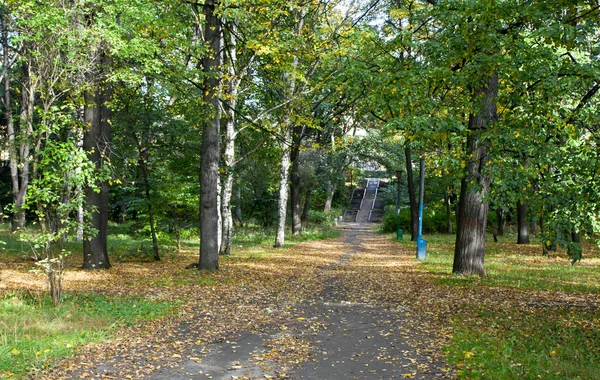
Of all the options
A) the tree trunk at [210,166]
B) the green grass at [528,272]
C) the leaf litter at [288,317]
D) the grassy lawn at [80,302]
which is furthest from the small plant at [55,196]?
the green grass at [528,272]

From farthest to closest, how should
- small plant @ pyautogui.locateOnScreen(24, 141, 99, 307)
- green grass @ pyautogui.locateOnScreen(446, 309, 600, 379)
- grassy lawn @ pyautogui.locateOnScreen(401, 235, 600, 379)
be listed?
small plant @ pyautogui.locateOnScreen(24, 141, 99, 307) < grassy lawn @ pyautogui.locateOnScreen(401, 235, 600, 379) < green grass @ pyautogui.locateOnScreen(446, 309, 600, 379)

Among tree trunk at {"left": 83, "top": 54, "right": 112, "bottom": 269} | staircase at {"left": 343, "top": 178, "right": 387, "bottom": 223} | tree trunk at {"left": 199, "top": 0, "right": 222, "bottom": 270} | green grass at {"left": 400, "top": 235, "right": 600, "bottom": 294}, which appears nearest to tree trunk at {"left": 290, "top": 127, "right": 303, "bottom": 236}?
green grass at {"left": 400, "top": 235, "right": 600, "bottom": 294}

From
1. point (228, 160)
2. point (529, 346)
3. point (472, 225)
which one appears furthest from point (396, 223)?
point (529, 346)

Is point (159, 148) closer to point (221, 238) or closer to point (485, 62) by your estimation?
point (221, 238)

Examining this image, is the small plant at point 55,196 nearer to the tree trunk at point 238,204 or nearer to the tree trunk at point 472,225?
the tree trunk at point 472,225

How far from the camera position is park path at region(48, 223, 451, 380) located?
224 inches

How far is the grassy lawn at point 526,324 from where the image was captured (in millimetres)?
5641

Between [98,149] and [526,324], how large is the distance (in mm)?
9869

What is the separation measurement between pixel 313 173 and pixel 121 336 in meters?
30.0

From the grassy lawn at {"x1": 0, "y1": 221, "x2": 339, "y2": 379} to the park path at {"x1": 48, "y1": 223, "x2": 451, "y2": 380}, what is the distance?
62 cm

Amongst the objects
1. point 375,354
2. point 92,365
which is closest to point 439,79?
point 375,354

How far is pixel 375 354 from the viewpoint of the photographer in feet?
21.3

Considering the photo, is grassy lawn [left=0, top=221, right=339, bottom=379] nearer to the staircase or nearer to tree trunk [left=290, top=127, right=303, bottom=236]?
tree trunk [left=290, top=127, right=303, bottom=236]

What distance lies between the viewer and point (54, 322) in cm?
711
